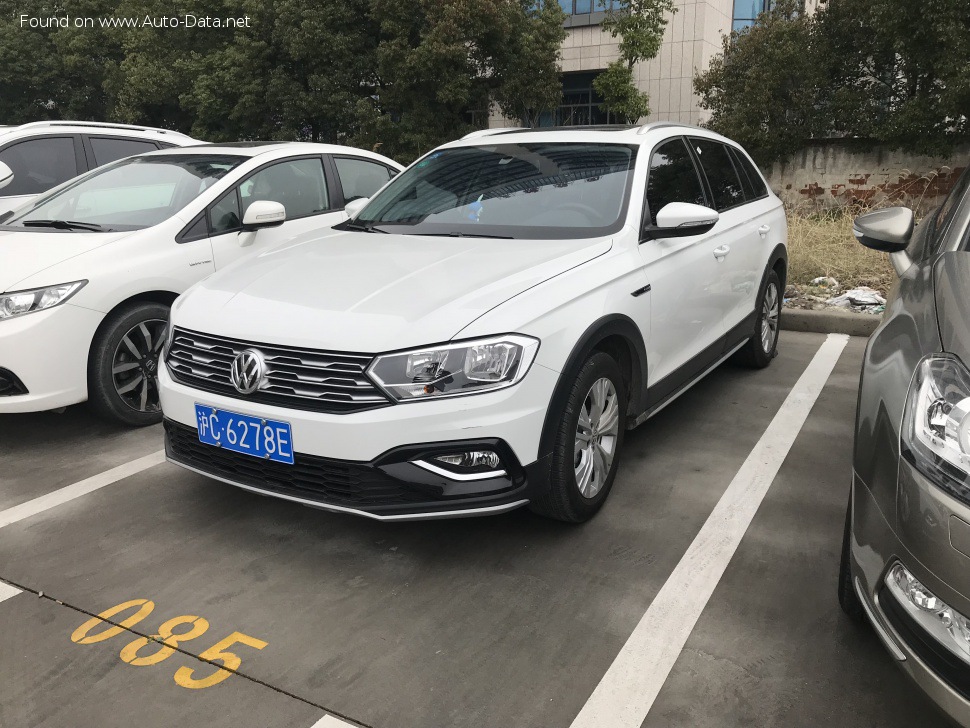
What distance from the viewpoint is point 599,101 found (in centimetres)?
3002

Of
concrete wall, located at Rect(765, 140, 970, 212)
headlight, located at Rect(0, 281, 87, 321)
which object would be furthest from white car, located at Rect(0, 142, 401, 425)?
concrete wall, located at Rect(765, 140, 970, 212)

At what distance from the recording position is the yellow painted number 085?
2.52 m

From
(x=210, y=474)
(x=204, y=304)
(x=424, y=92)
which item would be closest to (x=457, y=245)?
(x=204, y=304)

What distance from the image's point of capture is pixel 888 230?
3.18 metres

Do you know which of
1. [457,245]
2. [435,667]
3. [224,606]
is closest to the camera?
[435,667]

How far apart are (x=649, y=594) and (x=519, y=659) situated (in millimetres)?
600

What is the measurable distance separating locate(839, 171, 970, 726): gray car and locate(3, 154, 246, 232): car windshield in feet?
13.2

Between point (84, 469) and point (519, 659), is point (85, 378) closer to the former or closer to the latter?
point (84, 469)

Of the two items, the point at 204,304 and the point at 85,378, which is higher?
the point at 204,304

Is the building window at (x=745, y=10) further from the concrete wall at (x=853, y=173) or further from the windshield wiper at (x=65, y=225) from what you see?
the windshield wiper at (x=65, y=225)

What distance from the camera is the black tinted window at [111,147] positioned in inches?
295

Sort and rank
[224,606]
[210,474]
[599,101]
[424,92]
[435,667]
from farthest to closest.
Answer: [599,101] → [424,92] → [210,474] → [224,606] → [435,667]

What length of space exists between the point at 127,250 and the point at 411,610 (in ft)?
9.10

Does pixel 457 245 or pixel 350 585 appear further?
pixel 457 245
